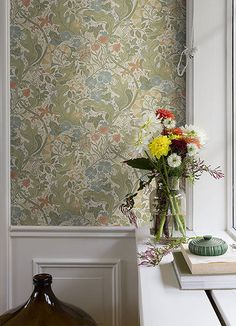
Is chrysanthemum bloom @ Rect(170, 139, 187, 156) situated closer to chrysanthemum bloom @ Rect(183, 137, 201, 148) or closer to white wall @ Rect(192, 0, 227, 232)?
chrysanthemum bloom @ Rect(183, 137, 201, 148)

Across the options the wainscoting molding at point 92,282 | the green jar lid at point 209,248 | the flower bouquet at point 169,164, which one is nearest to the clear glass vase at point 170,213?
the flower bouquet at point 169,164

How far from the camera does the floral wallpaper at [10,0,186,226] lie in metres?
2.25

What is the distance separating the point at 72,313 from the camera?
1921 mm

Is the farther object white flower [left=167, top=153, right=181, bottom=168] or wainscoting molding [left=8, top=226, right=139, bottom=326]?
wainscoting molding [left=8, top=226, right=139, bottom=326]

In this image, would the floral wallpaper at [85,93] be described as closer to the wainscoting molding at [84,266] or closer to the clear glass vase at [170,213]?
the wainscoting molding at [84,266]

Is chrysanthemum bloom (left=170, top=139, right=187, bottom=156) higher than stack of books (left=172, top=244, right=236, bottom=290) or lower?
higher

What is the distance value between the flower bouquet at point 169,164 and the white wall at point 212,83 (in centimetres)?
24

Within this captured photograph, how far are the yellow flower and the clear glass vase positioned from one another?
138mm

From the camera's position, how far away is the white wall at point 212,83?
7.02 ft

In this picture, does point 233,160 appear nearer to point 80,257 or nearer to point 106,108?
point 106,108

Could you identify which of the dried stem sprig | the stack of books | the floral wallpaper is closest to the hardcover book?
the stack of books

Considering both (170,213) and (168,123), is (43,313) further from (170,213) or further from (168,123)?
(168,123)

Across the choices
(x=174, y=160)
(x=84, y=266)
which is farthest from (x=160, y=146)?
(x=84, y=266)

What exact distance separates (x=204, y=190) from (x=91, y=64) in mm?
787
